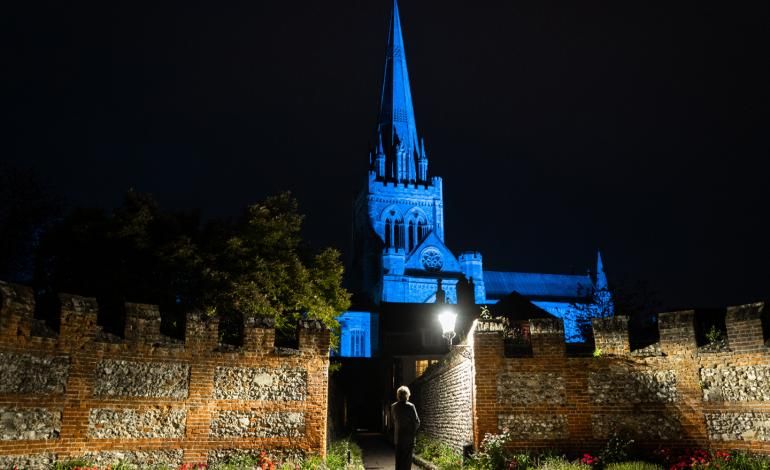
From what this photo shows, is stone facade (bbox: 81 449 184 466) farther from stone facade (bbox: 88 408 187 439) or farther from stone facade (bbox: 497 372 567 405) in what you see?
stone facade (bbox: 497 372 567 405)

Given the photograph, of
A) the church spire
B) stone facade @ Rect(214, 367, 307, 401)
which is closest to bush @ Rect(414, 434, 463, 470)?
stone facade @ Rect(214, 367, 307, 401)

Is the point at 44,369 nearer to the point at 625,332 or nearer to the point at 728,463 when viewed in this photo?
the point at 625,332

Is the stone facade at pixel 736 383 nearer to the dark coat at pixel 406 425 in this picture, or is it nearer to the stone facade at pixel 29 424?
the dark coat at pixel 406 425

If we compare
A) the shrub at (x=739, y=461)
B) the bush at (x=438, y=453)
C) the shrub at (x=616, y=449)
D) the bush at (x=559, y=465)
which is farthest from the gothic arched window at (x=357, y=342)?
the shrub at (x=739, y=461)

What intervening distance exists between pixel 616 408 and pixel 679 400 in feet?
4.06

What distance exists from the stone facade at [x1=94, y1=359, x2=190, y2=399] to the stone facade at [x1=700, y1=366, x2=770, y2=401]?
10350 millimetres

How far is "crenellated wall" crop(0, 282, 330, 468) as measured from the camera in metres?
9.98

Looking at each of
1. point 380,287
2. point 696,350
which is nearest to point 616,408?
point 696,350

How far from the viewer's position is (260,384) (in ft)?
42.5

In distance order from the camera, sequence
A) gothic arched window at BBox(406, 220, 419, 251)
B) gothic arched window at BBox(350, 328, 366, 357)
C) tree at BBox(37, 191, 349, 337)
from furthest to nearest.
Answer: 1. gothic arched window at BBox(406, 220, 419, 251)
2. gothic arched window at BBox(350, 328, 366, 357)
3. tree at BBox(37, 191, 349, 337)

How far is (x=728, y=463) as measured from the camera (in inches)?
436

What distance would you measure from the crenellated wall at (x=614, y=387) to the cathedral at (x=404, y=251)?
47594 millimetres

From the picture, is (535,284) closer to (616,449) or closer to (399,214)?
(399,214)

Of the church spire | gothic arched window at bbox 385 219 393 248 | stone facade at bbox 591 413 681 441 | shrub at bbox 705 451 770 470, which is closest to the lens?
shrub at bbox 705 451 770 470
